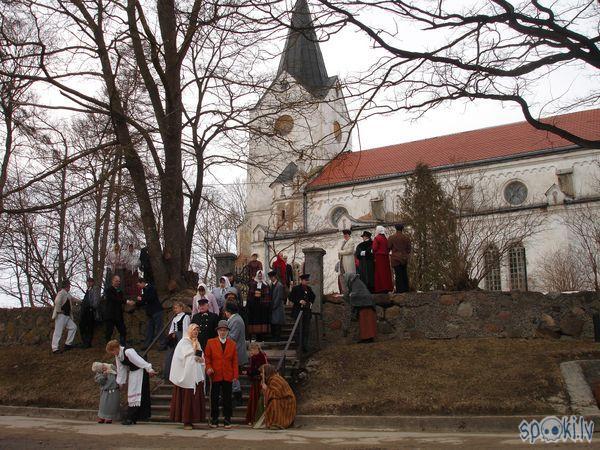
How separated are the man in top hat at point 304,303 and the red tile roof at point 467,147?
2798 cm

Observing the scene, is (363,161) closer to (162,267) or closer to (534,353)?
(162,267)

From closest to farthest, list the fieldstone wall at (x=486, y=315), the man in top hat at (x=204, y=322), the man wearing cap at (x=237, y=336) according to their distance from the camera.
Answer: the man wearing cap at (x=237, y=336), the man in top hat at (x=204, y=322), the fieldstone wall at (x=486, y=315)

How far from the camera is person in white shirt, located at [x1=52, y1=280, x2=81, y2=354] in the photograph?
14430 millimetres

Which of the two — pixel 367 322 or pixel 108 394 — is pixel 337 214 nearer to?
pixel 367 322

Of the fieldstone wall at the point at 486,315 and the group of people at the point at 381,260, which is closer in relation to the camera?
the fieldstone wall at the point at 486,315

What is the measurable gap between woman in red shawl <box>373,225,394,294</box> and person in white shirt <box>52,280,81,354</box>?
704 centimetres

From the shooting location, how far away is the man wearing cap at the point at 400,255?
13.5 m

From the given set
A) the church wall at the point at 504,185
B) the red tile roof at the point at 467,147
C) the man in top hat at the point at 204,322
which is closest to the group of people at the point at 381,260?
the man in top hat at the point at 204,322

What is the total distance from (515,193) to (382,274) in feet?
103

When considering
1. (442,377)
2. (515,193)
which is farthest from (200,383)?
(515,193)

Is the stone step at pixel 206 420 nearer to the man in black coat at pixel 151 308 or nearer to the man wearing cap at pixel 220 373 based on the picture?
the man wearing cap at pixel 220 373

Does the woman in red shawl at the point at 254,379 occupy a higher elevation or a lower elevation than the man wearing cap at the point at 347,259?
lower

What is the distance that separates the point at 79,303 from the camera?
16.3m

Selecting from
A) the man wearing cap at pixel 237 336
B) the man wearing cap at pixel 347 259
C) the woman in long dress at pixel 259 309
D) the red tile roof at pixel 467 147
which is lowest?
the man wearing cap at pixel 237 336
